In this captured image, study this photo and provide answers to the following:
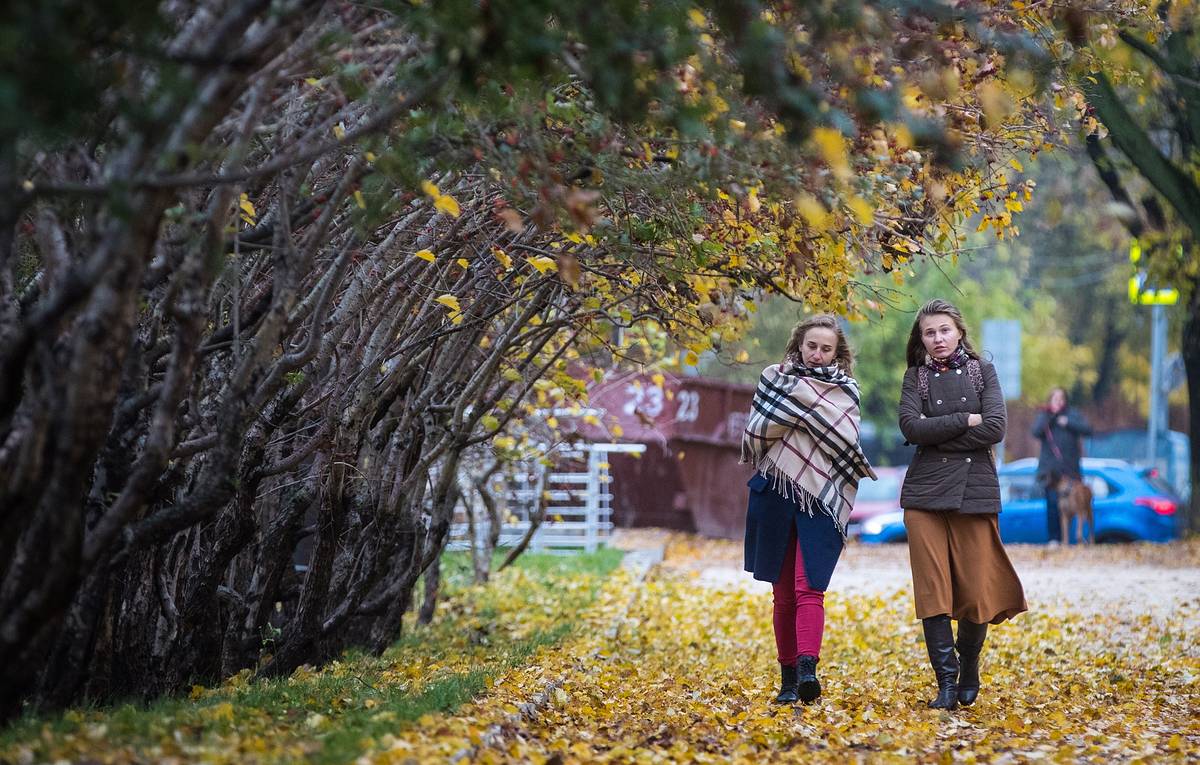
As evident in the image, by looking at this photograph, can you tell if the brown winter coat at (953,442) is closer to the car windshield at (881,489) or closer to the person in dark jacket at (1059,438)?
the person in dark jacket at (1059,438)

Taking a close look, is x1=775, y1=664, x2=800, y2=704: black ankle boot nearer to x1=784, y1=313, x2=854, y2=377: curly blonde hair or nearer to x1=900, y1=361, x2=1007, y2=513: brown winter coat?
x1=900, y1=361, x2=1007, y2=513: brown winter coat

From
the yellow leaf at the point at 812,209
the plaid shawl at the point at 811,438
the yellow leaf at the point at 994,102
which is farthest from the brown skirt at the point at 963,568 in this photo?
the yellow leaf at the point at 994,102

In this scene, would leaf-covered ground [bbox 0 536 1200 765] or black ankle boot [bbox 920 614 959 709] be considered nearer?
leaf-covered ground [bbox 0 536 1200 765]

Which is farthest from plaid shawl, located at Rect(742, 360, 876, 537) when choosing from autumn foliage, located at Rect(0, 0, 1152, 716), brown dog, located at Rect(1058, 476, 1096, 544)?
brown dog, located at Rect(1058, 476, 1096, 544)

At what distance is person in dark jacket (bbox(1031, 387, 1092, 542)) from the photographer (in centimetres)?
1905

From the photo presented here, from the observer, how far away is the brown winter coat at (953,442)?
6.78m

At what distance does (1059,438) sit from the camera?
62.7 ft

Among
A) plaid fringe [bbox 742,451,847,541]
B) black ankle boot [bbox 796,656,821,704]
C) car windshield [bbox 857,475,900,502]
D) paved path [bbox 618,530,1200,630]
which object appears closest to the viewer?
black ankle boot [bbox 796,656,821,704]

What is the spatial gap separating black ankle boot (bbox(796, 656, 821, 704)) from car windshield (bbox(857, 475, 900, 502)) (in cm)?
1949

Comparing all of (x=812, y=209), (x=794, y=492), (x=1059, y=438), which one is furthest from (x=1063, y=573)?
(x=812, y=209)

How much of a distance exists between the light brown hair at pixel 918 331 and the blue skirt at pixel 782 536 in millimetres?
978

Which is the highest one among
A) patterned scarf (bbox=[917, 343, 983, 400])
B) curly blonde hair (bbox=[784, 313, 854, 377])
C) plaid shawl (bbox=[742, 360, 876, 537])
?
curly blonde hair (bbox=[784, 313, 854, 377])

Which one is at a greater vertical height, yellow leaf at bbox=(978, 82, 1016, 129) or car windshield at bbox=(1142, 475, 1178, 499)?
yellow leaf at bbox=(978, 82, 1016, 129)

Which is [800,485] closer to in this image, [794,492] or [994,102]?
[794,492]
